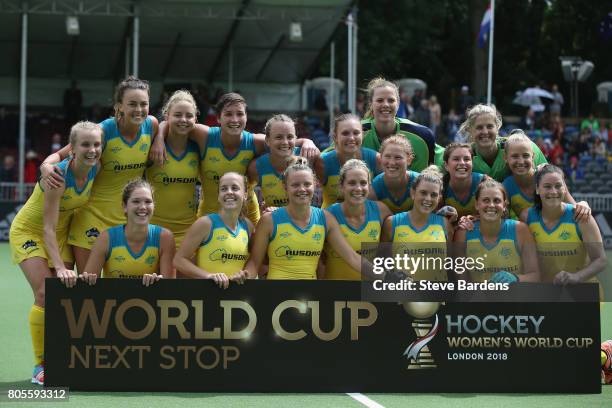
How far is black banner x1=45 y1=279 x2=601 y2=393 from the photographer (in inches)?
250

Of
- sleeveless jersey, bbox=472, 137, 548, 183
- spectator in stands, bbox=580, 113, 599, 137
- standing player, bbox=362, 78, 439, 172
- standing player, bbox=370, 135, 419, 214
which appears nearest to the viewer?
standing player, bbox=370, 135, 419, 214

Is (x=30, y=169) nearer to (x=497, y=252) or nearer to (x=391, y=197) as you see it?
(x=391, y=197)

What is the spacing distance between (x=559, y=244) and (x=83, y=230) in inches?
121

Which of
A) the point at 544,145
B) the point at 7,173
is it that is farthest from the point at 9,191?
the point at 544,145

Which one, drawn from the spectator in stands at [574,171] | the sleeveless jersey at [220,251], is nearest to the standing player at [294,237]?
the sleeveless jersey at [220,251]

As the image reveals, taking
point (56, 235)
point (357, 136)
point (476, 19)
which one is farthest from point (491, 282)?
point (476, 19)

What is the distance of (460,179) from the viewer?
Result: 7.15 metres

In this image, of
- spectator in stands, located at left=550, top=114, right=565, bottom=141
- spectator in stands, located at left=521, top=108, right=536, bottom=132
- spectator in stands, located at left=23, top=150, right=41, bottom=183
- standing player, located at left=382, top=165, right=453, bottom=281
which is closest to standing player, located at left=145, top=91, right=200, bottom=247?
standing player, located at left=382, top=165, right=453, bottom=281

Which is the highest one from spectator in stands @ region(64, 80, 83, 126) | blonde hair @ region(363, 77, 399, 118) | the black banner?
spectator in stands @ region(64, 80, 83, 126)

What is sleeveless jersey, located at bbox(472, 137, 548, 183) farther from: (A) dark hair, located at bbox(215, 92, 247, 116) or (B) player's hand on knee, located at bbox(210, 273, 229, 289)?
(B) player's hand on knee, located at bbox(210, 273, 229, 289)

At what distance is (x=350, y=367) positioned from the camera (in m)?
6.36

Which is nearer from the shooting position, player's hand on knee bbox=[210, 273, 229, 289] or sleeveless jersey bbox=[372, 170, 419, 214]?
player's hand on knee bbox=[210, 273, 229, 289]

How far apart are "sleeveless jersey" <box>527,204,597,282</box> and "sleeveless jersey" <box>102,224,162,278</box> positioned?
237 cm

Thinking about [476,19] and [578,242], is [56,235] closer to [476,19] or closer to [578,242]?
[578,242]
